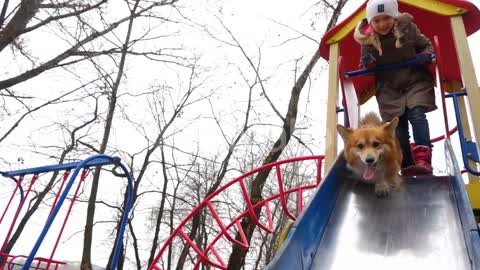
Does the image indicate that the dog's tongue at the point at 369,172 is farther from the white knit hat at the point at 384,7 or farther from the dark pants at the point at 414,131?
the white knit hat at the point at 384,7

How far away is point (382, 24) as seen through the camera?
13.1 feet

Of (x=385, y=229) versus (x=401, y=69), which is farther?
(x=401, y=69)

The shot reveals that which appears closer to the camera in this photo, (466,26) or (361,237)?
(361,237)

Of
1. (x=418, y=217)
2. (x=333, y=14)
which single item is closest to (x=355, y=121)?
(x=418, y=217)

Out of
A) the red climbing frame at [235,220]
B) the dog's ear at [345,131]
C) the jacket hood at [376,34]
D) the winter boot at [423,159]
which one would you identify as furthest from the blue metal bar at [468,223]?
the red climbing frame at [235,220]

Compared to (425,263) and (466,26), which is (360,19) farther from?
(425,263)

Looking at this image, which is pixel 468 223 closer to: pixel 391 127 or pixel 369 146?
pixel 369 146

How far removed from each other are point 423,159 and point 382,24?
132 centimetres

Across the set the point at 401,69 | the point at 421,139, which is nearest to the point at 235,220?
the point at 421,139

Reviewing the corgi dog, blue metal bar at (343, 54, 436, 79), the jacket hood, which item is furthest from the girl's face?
the corgi dog

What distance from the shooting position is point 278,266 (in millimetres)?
2037

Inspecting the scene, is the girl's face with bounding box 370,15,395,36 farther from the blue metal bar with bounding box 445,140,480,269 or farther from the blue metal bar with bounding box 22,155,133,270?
the blue metal bar with bounding box 22,155,133,270

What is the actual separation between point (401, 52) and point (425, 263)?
2.22m

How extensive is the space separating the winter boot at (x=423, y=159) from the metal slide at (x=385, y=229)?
0.69ft
